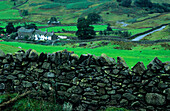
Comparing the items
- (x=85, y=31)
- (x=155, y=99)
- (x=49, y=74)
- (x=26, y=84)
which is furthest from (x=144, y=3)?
(x=26, y=84)

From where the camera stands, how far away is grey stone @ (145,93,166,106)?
21.7ft

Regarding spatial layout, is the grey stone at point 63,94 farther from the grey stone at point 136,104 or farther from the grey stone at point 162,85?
the grey stone at point 162,85

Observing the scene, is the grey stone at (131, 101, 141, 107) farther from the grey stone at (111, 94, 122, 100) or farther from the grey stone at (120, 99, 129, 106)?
the grey stone at (111, 94, 122, 100)

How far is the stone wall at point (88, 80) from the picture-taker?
668 centimetres

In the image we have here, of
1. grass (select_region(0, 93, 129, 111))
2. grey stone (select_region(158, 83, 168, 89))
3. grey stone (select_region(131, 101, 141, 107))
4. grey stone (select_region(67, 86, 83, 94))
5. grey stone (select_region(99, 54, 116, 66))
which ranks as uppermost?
grey stone (select_region(99, 54, 116, 66))

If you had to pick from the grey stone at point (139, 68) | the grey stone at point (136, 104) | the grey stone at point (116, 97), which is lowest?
the grey stone at point (136, 104)

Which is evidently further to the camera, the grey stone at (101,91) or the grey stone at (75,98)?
the grey stone at (75,98)

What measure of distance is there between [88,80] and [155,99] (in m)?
2.79

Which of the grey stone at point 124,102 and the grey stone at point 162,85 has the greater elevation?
the grey stone at point 162,85

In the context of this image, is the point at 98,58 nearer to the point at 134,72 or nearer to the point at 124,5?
the point at 134,72

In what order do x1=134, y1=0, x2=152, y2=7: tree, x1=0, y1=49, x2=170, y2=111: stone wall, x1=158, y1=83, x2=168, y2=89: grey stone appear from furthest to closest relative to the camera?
x1=134, y1=0, x2=152, y2=7: tree → x1=0, y1=49, x2=170, y2=111: stone wall → x1=158, y1=83, x2=168, y2=89: grey stone

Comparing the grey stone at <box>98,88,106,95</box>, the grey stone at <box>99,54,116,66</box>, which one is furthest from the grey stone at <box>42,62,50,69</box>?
the grey stone at <box>98,88,106,95</box>

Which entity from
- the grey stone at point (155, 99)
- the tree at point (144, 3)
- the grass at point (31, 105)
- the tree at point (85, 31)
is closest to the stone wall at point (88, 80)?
the grey stone at point (155, 99)

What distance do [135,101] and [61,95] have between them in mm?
3262
